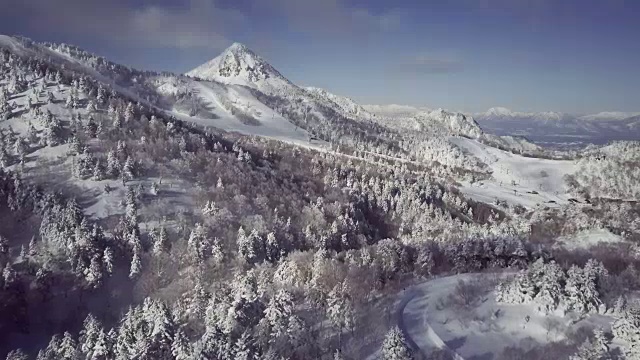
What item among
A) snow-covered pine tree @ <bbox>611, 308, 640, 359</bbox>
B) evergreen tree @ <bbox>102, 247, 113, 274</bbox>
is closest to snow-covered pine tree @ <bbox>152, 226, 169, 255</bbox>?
evergreen tree @ <bbox>102, 247, 113, 274</bbox>

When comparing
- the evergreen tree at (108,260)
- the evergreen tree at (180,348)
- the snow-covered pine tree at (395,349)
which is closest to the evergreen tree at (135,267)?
the evergreen tree at (108,260)

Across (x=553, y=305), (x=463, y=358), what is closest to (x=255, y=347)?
(x=463, y=358)

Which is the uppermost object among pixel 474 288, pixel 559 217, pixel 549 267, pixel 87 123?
pixel 87 123

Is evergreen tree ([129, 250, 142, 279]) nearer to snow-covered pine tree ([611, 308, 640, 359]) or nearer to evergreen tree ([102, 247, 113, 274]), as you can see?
evergreen tree ([102, 247, 113, 274])

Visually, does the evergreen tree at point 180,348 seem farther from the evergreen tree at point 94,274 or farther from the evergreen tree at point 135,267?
the evergreen tree at point 94,274

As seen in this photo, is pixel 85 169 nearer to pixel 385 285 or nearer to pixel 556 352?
pixel 385 285

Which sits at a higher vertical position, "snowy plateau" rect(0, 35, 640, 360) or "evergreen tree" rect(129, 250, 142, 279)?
"snowy plateau" rect(0, 35, 640, 360)
